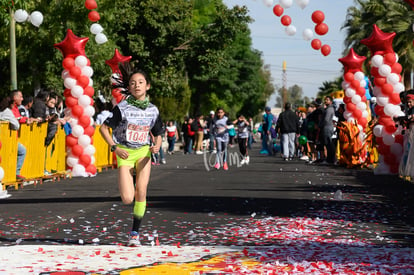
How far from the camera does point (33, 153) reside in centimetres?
1736

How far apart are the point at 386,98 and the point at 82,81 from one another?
751 centimetres

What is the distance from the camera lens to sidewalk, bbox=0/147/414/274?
691 centimetres

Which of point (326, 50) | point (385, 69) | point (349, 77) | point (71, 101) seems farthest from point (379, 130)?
point (71, 101)

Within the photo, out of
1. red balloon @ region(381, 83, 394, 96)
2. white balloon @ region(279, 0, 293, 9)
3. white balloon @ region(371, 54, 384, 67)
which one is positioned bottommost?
red balloon @ region(381, 83, 394, 96)

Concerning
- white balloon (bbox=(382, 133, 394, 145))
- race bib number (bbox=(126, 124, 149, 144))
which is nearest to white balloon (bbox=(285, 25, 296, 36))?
white balloon (bbox=(382, 133, 394, 145))

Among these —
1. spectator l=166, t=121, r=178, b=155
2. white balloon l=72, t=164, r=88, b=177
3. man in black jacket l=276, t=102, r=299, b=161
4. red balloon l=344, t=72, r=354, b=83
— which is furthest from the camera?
spectator l=166, t=121, r=178, b=155

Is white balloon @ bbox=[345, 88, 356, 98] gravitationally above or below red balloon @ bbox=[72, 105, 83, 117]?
above

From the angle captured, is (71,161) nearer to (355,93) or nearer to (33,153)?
(33,153)

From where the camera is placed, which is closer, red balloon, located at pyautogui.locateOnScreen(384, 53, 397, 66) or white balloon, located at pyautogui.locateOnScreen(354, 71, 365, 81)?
red balloon, located at pyautogui.locateOnScreen(384, 53, 397, 66)

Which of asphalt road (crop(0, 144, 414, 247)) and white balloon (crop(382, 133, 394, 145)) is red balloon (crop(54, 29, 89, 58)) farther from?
white balloon (crop(382, 133, 394, 145))

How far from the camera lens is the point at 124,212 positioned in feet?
37.6

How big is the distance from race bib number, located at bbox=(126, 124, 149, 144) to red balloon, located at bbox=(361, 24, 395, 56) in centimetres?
1258

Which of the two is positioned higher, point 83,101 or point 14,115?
point 83,101

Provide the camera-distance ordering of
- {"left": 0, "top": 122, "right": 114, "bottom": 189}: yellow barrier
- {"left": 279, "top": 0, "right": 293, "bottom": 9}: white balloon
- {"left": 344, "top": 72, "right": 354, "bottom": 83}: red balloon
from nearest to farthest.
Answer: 1. {"left": 0, "top": 122, "right": 114, "bottom": 189}: yellow barrier
2. {"left": 279, "top": 0, "right": 293, "bottom": 9}: white balloon
3. {"left": 344, "top": 72, "right": 354, "bottom": 83}: red balloon
